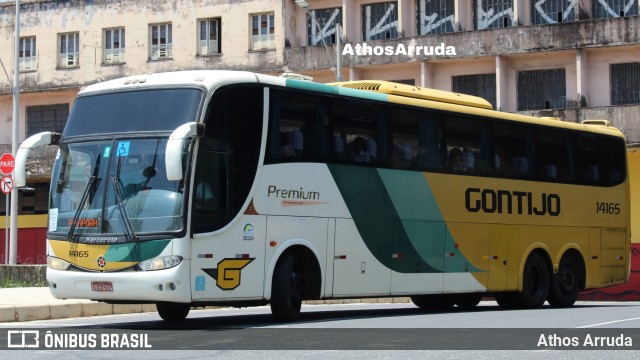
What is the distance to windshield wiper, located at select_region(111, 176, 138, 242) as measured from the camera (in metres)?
16.2

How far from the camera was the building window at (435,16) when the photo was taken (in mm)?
44812

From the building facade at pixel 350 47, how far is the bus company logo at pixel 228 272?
70.3 feet

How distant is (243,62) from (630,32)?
15.0 m

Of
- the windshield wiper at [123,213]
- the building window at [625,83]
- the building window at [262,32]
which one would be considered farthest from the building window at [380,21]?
the windshield wiper at [123,213]

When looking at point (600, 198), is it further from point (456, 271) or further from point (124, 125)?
point (124, 125)

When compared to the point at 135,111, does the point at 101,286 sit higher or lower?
lower

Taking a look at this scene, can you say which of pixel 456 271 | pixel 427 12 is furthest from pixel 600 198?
pixel 427 12

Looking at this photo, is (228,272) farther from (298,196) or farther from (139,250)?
(298,196)

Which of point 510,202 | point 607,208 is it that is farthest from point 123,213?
point 607,208

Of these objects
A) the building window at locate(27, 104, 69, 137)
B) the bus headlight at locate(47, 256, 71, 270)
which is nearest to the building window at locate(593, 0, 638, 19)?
the building window at locate(27, 104, 69, 137)

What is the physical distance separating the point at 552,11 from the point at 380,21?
6633 mm

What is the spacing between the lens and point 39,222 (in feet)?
175

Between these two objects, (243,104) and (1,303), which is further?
(1,303)

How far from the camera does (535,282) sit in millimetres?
23922
